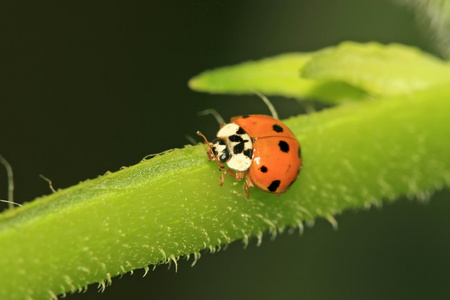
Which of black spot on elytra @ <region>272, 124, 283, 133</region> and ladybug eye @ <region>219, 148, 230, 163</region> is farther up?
black spot on elytra @ <region>272, 124, 283, 133</region>

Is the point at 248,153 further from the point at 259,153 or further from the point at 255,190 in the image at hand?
the point at 255,190

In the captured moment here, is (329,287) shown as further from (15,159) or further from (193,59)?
(15,159)

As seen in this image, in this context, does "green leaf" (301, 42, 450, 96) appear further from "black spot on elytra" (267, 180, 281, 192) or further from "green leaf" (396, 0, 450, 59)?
"black spot on elytra" (267, 180, 281, 192)

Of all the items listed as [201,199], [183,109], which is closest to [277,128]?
[201,199]

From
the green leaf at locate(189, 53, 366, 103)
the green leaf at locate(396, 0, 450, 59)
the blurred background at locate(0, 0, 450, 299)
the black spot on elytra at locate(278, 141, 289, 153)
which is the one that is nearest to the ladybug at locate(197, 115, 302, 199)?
the black spot on elytra at locate(278, 141, 289, 153)

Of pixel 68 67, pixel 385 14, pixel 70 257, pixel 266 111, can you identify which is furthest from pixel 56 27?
pixel 70 257

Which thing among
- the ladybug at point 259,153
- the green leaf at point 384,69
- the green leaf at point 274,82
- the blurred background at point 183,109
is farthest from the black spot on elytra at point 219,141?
the blurred background at point 183,109

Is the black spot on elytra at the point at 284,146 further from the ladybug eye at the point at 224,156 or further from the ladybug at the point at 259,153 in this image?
the ladybug eye at the point at 224,156
